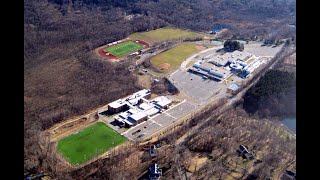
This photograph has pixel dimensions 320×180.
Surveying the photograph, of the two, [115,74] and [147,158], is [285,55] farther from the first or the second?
[147,158]

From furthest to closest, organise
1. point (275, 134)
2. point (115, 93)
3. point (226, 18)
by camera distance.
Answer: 1. point (226, 18)
2. point (115, 93)
3. point (275, 134)

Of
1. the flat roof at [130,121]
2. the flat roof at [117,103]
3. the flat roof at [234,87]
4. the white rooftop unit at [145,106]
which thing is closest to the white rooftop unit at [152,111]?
the white rooftop unit at [145,106]

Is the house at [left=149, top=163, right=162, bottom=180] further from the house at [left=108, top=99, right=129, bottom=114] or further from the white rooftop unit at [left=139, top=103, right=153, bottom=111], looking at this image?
the house at [left=108, top=99, right=129, bottom=114]

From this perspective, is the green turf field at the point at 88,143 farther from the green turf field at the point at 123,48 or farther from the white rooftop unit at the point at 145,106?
the green turf field at the point at 123,48

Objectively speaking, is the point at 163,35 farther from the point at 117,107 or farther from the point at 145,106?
the point at 117,107

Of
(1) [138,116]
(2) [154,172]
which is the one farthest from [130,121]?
(2) [154,172]
